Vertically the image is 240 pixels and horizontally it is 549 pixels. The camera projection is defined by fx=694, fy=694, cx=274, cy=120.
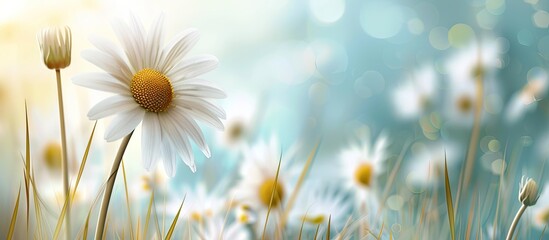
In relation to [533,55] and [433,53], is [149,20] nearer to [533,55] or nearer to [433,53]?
[433,53]

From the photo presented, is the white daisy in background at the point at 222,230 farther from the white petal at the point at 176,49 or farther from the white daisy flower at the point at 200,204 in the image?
the white petal at the point at 176,49

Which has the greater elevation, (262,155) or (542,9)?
(542,9)

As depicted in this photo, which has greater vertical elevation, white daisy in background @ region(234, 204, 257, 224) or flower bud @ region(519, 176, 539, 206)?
flower bud @ region(519, 176, 539, 206)

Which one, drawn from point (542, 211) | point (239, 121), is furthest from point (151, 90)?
point (542, 211)

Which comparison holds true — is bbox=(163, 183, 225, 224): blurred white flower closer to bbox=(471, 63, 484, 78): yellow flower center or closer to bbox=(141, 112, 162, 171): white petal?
bbox=(141, 112, 162, 171): white petal

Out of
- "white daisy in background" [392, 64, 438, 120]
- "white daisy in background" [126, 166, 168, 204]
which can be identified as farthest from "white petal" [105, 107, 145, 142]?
"white daisy in background" [392, 64, 438, 120]

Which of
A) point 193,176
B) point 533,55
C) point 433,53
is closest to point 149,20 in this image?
point 193,176
